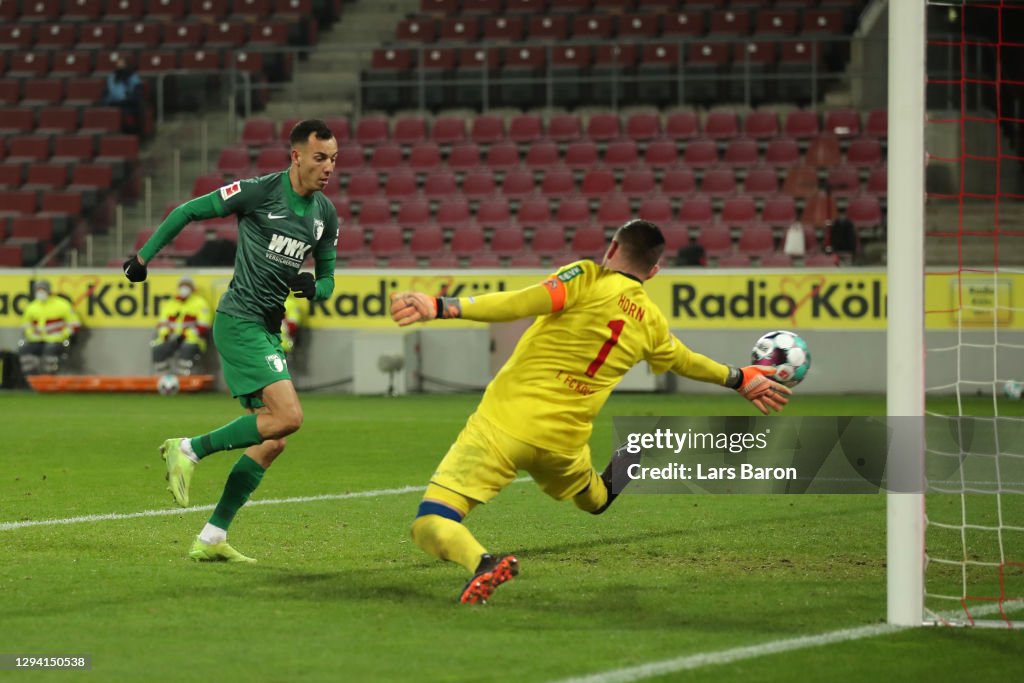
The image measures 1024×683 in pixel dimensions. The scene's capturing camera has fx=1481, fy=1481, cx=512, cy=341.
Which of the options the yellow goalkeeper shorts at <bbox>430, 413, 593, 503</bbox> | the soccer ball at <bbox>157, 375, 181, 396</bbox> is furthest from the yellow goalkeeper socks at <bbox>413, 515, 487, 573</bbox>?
the soccer ball at <bbox>157, 375, 181, 396</bbox>

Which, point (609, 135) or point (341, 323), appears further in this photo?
point (609, 135)

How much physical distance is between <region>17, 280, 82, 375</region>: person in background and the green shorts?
49.9ft

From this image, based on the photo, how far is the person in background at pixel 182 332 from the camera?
2122 centimetres

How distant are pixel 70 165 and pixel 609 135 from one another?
940cm

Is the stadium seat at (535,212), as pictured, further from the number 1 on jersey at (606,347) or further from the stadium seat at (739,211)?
the number 1 on jersey at (606,347)

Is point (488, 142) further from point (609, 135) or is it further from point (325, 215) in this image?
point (325, 215)

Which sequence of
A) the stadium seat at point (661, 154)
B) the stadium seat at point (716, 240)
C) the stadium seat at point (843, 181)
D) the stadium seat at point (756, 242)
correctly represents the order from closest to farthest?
1. the stadium seat at point (756, 242)
2. the stadium seat at point (716, 240)
3. the stadium seat at point (843, 181)
4. the stadium seat at point (661, 154)

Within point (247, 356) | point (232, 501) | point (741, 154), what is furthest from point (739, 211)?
point (232, 501)

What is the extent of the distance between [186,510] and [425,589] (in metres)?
3.05

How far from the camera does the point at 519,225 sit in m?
23.5

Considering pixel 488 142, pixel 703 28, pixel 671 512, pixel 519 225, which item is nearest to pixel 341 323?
pixel 519 225

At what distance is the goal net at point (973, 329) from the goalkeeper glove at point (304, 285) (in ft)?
9.55

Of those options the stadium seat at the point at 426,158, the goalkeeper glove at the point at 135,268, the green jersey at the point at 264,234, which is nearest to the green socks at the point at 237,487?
the green jersey at the point at 264,234

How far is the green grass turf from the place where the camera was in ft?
16.3
